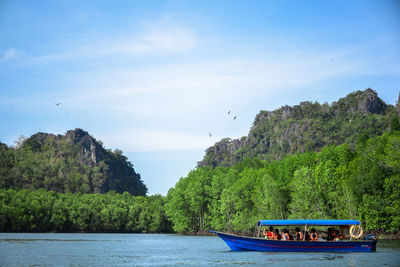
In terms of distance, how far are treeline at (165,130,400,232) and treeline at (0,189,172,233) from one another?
19.3 meters

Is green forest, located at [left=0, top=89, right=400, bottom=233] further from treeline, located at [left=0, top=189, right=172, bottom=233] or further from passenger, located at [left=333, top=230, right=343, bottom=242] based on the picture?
passenger, located at [left=333, top=230, right=343, bottom=242]

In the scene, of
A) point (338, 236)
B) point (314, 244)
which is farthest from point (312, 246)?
point (338, 236)

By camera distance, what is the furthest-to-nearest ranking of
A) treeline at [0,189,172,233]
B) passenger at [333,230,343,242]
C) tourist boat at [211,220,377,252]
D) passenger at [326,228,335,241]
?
treeline at [0,189,172,233] < passenger at [326,228,335,241] < passenger at [333,230,343,242] < tourist boat at [211,220,377,252]

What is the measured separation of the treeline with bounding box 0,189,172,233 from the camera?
4611 inches

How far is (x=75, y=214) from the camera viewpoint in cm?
12606

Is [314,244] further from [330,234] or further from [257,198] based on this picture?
[257,198]

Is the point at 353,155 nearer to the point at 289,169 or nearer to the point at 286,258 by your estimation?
the point at 289,169

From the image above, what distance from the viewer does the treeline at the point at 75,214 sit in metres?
117

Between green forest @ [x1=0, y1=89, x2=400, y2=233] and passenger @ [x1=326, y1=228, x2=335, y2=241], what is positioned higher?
green forest @ [x1=0, y1=89, x2=400, y2=233]

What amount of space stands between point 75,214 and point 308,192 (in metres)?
70.0

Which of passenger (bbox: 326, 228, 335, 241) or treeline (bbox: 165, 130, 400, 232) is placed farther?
treeline (bbox: 165, 130, 400, 232)

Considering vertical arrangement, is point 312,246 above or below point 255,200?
below

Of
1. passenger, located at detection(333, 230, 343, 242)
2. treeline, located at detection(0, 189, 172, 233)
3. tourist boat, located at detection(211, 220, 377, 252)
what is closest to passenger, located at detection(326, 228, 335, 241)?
passenger, located at detection(333, 230, 343, 242)

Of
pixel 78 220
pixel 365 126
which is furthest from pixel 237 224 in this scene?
pixel 365 126
